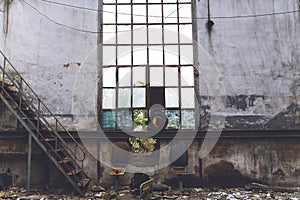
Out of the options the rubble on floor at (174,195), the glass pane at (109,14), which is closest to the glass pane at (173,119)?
the rubble on floor at (174,195)

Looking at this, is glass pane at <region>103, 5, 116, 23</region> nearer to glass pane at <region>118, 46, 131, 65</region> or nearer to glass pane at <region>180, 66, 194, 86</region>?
glass pane at <region>118, 46, 131, 65</region>

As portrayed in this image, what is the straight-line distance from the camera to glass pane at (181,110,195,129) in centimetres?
730

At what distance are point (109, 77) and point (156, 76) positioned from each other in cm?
134

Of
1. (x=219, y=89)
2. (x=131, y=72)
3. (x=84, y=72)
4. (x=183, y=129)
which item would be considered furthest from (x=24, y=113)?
(x=219, y=89)

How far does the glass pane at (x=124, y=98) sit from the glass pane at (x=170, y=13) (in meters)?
2.38

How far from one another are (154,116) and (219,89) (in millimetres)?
1973

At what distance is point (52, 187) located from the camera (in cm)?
678

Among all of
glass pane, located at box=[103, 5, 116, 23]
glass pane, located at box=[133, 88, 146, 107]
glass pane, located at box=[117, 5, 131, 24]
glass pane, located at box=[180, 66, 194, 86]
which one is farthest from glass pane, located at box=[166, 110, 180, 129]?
glass pane, located at box=[103, 5, 116, 23]

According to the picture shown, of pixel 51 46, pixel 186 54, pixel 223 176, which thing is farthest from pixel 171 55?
pixel 223 176

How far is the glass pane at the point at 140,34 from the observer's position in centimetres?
771

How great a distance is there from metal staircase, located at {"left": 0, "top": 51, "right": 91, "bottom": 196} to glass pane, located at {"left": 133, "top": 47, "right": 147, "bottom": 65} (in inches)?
108

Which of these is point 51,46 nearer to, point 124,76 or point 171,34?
point 124,76

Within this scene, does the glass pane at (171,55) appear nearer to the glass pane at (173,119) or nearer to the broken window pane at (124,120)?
the glass pane at (173,119)

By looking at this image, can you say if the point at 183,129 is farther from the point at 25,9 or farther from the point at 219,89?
the point at 25,9
